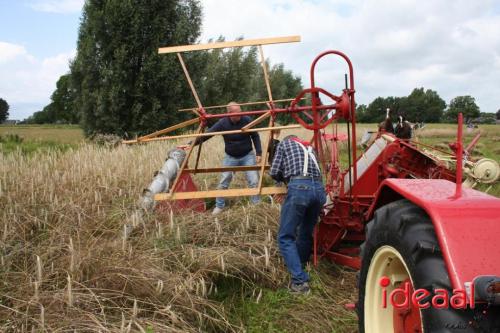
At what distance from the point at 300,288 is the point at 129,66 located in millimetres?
12759

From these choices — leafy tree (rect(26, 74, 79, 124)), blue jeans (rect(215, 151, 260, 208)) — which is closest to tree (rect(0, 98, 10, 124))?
leafy tree (rect(26, 74, 79, 124))

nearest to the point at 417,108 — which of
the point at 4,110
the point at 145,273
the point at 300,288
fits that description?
the point at 300,288

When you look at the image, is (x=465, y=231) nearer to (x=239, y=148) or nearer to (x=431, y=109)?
(x=239, y=148)

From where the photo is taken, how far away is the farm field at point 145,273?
9.76 ft

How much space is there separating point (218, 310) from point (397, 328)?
145 centimetres

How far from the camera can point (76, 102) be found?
1653 centimetres

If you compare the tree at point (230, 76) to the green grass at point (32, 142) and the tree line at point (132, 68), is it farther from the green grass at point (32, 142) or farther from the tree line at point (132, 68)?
the green grass at point (32, 142)

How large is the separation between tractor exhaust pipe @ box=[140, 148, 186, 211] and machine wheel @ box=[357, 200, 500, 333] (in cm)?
281

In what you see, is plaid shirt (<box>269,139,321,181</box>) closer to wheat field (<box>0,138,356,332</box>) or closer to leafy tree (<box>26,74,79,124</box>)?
wheat field (<box>0,138,356,332</box>)

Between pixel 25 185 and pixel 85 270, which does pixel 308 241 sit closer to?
pixel 85 270

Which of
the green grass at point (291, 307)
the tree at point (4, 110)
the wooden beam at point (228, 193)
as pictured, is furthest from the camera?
the tree at point (4, 110)

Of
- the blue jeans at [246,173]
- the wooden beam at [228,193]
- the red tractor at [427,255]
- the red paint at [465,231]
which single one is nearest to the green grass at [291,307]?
the red tractor at [427,255]

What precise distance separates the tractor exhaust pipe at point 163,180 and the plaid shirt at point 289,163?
1433mm

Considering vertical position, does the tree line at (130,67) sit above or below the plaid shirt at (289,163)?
above
